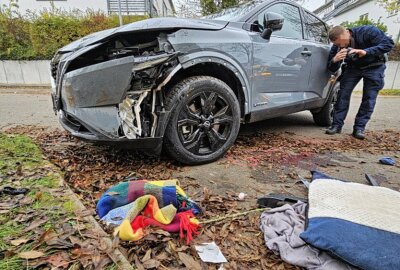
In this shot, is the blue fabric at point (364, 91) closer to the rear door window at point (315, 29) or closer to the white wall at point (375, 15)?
the rear door window at point (315, 29)

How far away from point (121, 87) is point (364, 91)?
140 inches

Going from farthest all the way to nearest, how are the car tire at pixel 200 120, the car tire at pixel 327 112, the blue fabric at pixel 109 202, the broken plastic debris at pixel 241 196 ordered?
the car tire at pixel 327 112 < the car tire at pixel 200 120 < the broken plastic debris at pixel 241 196 < the blue fabric at pixel 109 202

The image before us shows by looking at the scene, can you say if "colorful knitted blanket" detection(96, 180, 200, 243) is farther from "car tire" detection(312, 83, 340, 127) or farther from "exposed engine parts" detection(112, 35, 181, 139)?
"car tire" detection(312, 83, 340, 127)

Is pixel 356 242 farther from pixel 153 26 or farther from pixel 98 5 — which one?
pixel 98 5

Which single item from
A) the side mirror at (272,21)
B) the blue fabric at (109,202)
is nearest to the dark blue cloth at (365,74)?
the side mirror at (272,21)

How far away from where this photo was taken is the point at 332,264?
129 cm

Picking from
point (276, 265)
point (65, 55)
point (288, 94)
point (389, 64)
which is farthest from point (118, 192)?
point (389, 64)

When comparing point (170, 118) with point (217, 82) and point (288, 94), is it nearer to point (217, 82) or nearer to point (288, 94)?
point (217, 82)

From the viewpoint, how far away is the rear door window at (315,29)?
12.8 ft

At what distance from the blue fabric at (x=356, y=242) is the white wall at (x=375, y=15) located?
17.8 meters

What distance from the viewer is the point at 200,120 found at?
256 cm

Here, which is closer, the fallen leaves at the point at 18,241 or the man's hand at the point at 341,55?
the fallen leaves at the point at 18,241

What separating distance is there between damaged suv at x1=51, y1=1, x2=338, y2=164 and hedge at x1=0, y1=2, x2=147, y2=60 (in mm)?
9447

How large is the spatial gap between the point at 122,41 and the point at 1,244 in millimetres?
1700
